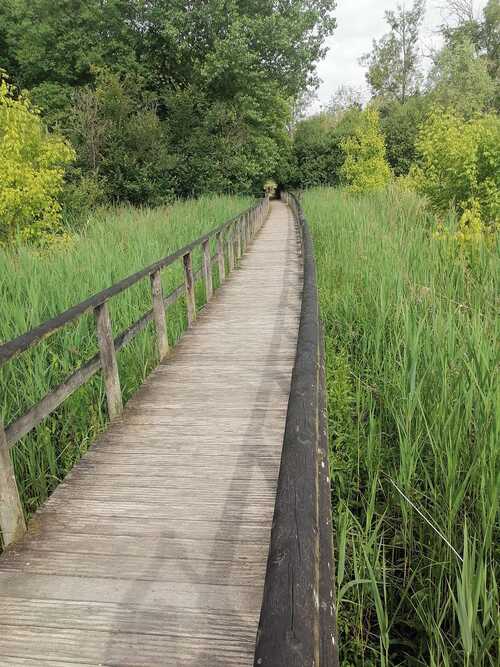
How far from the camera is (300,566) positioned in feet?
2.96

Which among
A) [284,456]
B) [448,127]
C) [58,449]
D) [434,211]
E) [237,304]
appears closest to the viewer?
[284,456]

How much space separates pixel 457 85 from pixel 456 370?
145ft

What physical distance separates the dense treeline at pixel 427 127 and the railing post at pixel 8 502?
6.42 m

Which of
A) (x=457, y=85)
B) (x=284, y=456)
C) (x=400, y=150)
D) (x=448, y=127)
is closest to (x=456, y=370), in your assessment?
(x=284, y=456)

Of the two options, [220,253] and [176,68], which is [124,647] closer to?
[220,253]

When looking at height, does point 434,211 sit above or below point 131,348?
above

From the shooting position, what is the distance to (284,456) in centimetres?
126

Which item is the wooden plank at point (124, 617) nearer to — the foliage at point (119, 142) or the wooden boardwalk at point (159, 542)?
the wooden boardwalk at point (159, 542)

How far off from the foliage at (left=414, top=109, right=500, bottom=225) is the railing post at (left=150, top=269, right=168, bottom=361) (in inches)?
210

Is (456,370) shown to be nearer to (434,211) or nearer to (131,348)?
(131,348)

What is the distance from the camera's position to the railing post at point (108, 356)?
142 inches

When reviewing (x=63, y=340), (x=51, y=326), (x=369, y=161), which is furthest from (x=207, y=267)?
(x=369, y=161)

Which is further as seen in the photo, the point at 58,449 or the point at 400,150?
the point at 400,150

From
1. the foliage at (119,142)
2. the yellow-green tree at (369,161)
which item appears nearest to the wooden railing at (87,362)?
the yellow-green tree at (369,161)
